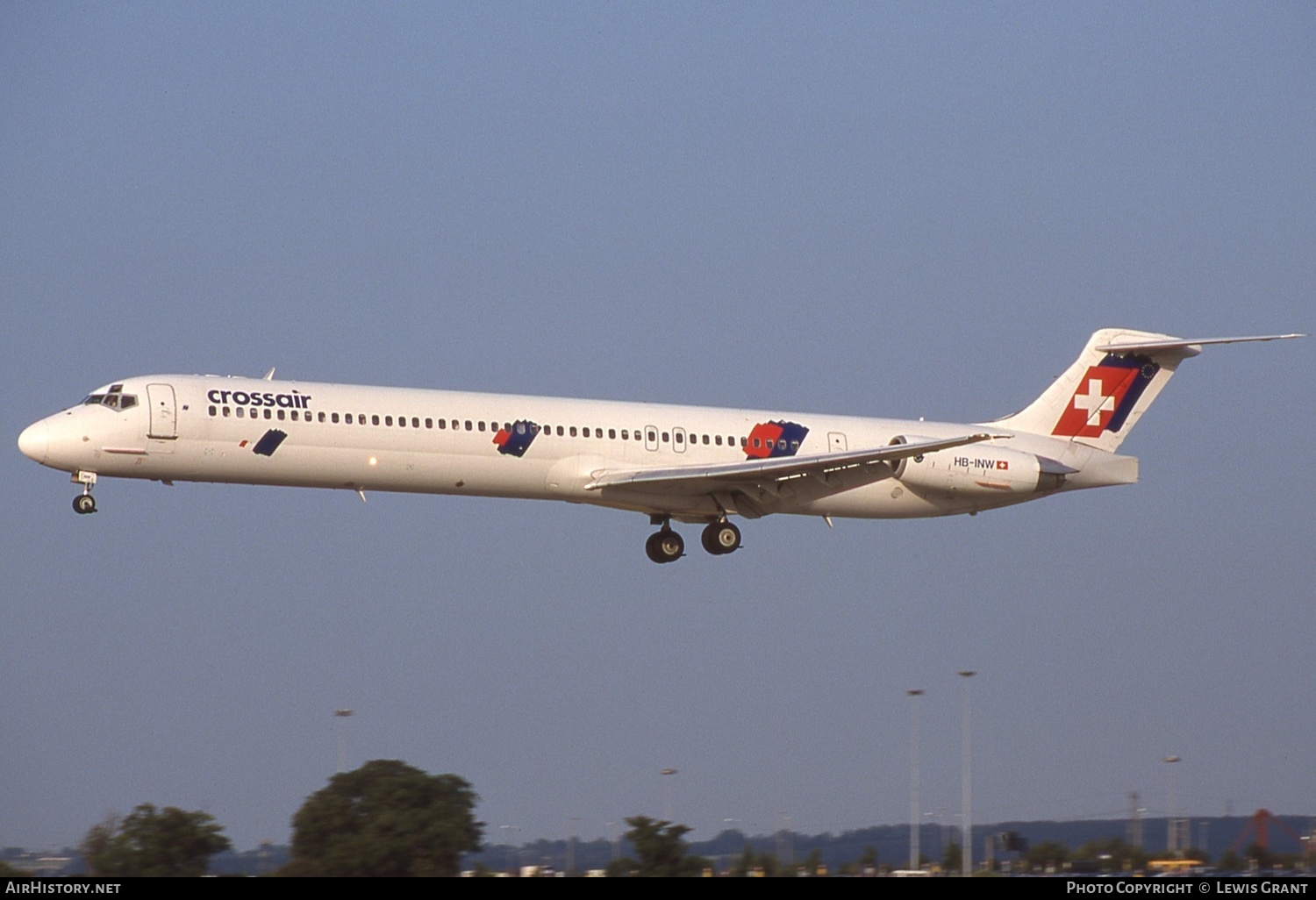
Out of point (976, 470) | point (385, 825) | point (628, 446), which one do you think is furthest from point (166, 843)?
point (976, 470)

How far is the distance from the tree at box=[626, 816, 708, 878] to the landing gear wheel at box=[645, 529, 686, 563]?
9.95 meters

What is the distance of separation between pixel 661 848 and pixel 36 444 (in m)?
13.6

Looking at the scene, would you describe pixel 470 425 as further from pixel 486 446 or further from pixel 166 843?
pixel 166 843

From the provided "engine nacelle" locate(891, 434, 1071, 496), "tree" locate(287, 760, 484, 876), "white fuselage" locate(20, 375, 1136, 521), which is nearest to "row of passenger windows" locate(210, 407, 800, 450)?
"white fuselage" locate(20, 375, 1136, 521)

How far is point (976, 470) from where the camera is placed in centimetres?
3750

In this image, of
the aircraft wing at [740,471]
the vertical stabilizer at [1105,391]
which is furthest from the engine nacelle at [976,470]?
the aircraft wing at [740,471]

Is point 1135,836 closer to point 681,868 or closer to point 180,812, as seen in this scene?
point 681,868

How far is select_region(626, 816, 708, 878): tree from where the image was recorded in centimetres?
2655

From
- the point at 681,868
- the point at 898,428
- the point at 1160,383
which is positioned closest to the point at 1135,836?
the point at 681,868

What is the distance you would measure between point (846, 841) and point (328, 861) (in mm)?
13214

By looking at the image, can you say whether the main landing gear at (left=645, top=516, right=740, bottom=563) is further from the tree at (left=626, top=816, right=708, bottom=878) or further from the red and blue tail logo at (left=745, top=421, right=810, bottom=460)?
the tree at (left=626, top=816, right=708, bottom=878)

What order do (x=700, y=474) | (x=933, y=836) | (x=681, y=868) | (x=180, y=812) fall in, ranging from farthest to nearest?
(x=933, y=836) → (x=700, y=474) → (x=180, y=812) → (x=681, y=868)

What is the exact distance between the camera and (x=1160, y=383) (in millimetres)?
40188

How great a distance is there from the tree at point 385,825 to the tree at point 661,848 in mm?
3006
